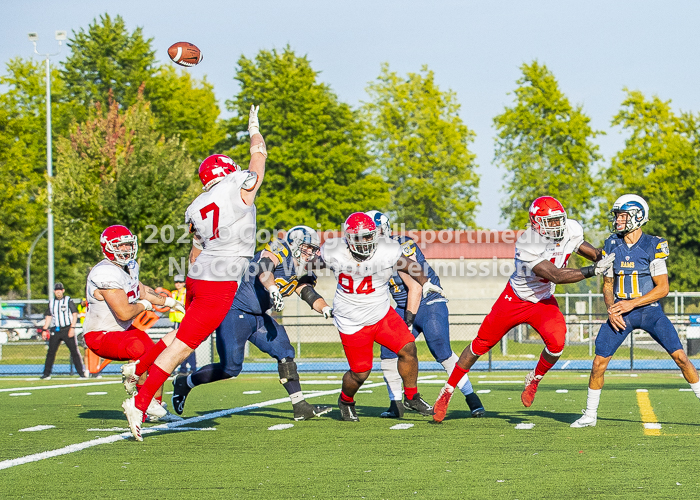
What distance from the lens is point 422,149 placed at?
40469mm

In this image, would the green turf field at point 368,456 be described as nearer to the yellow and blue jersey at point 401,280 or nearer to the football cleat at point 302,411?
the football cleat at point 302,411

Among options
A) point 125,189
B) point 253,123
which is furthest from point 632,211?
point 125,189

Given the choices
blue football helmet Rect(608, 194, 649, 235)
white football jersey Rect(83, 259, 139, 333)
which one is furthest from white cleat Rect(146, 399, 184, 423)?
blue football helmet Rect(608, 194, 649, 235)

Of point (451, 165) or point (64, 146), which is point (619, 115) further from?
point (64, 146)

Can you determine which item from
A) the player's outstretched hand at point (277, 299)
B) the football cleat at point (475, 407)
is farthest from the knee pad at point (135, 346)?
the football cleat at point (475, 407)

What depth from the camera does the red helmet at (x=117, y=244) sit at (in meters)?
7.63

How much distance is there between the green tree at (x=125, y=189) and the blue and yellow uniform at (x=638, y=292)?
623 inches

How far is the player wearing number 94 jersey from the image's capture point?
7.15m

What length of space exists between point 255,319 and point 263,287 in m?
0.32

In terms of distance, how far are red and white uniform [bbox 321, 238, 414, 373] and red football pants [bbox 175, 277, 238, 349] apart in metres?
→ 1.23

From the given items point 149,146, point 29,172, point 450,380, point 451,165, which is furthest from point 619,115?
point 450,380

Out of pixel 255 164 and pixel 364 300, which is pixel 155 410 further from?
pixel 255 164

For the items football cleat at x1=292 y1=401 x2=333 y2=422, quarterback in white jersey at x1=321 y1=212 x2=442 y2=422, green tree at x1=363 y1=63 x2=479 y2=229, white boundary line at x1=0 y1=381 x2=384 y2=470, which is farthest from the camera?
green tree at x1=363 y1=63 x2=479 y2=229

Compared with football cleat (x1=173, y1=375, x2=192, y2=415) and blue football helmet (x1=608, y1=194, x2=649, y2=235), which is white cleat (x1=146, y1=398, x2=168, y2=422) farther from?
blue football helmet (x1=608, y1=194, x2=649, y2=235)
